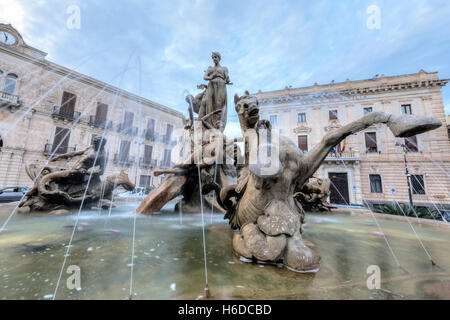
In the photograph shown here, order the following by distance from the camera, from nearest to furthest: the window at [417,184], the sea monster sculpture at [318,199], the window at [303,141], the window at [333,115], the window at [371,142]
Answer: the sea monster sculpture at [318,199] < the window at [417,184] < the window at [371,142] < the window at [333,115] < the window at [303,141]

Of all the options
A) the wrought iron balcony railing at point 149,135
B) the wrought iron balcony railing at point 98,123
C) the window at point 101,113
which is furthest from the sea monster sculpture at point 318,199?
the wrought iron balcony railing at point 149,135

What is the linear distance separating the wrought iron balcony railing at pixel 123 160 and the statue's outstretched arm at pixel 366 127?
23.2 metres

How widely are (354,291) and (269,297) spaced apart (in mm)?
518

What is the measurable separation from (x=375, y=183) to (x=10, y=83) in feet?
114

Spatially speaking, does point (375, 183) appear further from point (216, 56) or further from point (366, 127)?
point (366, 127)

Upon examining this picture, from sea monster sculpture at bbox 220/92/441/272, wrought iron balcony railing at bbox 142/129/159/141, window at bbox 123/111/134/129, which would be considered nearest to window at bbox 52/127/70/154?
window at bbox 123/111/134/129

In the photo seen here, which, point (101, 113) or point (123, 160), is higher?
point (101, 113)

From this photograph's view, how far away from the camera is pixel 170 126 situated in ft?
87.5

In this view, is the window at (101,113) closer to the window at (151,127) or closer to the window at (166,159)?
the window at (151,127)

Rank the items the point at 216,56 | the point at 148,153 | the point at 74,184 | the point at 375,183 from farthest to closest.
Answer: the point at 148,153
the point at 375,183
the point at 216,56
the point at 74,184

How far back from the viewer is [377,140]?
20484 millimetres

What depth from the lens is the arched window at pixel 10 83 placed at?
Result: 1587 centimetres

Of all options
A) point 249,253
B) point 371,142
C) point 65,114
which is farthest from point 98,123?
point 371,142

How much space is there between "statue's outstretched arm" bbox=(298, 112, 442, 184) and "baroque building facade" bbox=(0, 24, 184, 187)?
56.8 ft
